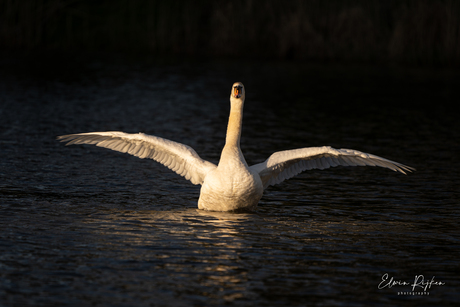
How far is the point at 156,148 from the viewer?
43.6 feet

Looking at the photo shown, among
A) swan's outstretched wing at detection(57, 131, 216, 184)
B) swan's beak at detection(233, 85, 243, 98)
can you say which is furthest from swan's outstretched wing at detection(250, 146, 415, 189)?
swan's beak at detection(233, 85, 243, 98)

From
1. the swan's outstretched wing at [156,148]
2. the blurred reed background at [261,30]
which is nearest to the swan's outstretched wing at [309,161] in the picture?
the swan's outstretched wing at [156,148]

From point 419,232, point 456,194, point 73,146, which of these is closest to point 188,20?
point 73,146

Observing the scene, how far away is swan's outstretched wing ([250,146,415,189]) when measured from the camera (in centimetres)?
1227

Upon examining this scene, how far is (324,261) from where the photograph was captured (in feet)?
31.6

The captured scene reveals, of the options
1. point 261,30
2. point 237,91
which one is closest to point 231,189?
point 237,91

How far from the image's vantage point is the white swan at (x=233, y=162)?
466 inches

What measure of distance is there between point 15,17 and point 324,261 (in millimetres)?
38842

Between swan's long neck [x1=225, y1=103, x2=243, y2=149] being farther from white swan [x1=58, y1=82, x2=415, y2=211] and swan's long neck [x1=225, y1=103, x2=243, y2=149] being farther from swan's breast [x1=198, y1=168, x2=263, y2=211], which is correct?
swan's breast [x1=198, y1=168, x2=263, y2=211]

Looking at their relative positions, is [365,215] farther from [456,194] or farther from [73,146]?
[73,146]

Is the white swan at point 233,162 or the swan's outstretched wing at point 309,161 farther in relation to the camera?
the swan's outstretched wing at point 309,161

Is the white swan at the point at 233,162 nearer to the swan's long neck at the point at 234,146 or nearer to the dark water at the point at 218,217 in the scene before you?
the swan's long neck at the point at 234,146

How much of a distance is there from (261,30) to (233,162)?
112ft

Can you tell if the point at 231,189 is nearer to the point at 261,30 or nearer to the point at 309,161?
the point at 309,161
